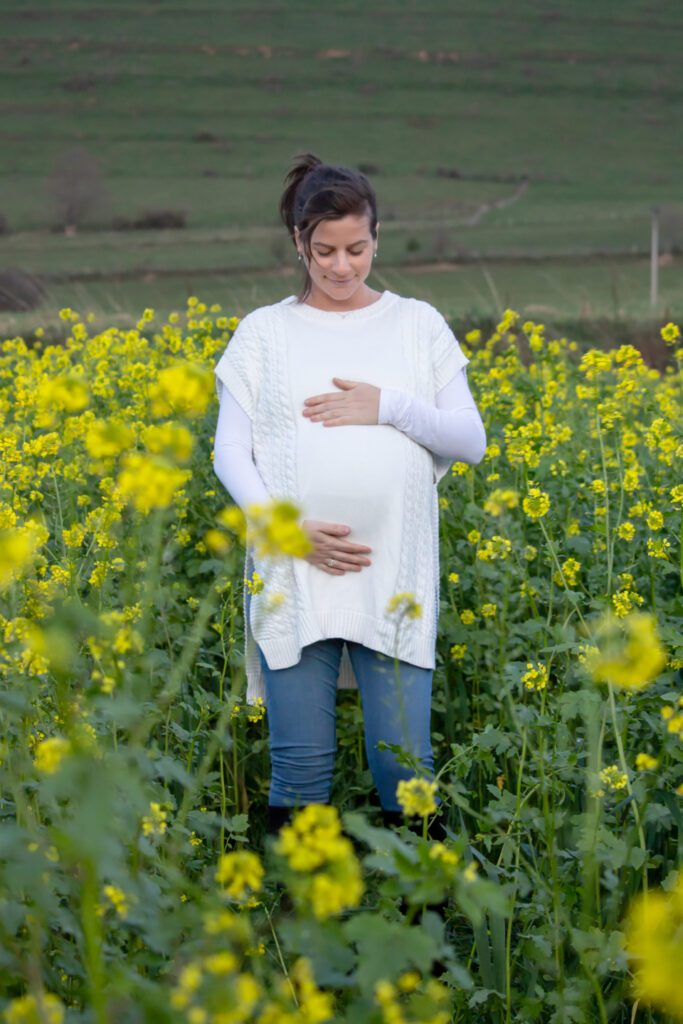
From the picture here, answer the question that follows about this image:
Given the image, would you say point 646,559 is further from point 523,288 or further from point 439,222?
point 439,222

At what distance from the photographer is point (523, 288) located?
25531mm

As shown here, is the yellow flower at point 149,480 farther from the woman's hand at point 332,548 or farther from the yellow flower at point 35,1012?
the woman's hand at point 332,548

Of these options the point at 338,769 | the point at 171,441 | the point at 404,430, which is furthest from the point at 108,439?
the point at 338,769

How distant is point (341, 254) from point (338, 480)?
44 cm

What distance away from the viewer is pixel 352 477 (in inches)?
97.5

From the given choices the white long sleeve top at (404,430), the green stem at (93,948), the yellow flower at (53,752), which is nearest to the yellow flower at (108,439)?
the yellow flower at (53,752)

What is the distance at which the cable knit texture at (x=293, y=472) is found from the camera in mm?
Result: 2467

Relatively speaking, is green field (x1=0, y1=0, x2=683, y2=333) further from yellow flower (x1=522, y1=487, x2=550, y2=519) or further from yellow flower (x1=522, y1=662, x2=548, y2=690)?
yellow flower (x1=522, y1=662, x2=548, y2=690)

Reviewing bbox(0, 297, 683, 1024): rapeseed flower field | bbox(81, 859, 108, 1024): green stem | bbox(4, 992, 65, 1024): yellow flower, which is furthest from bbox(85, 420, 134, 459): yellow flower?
bbox(4, 992, 65, 1024): yellow flower

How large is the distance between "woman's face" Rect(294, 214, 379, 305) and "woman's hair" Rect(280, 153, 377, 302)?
0.02 meters

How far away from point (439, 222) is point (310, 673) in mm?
41397

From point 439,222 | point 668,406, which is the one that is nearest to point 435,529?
point 668,406

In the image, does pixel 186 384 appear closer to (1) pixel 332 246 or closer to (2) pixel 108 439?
(2) pixel 108 439

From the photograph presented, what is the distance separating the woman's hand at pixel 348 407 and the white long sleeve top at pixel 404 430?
0.04 ft
